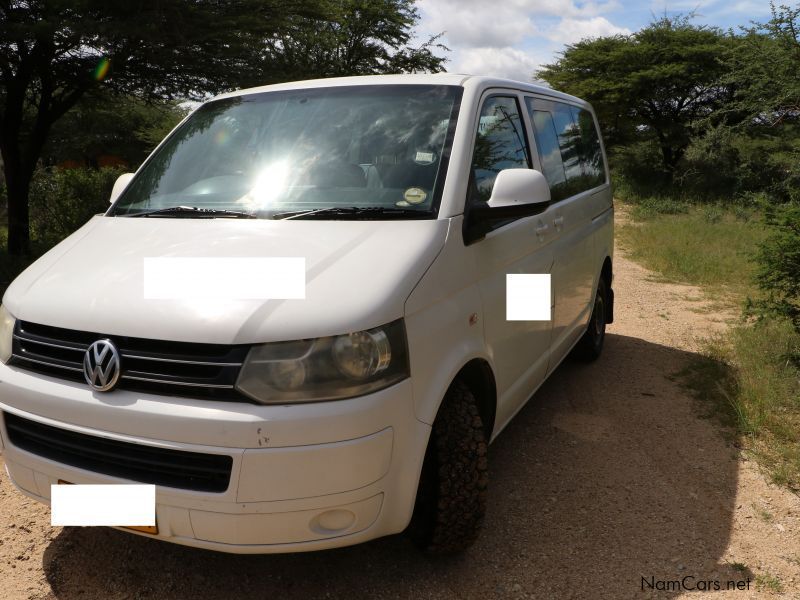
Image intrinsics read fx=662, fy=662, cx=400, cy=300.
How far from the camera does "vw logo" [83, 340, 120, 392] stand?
2043mm

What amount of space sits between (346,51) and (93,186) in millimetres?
10927

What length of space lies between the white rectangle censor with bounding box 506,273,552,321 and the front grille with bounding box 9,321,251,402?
4.57ft

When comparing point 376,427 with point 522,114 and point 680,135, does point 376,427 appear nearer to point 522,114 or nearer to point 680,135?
point 522,114

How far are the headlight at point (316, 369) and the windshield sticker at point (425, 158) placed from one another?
37.5 inches

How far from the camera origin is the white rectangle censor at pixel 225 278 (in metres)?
2.08

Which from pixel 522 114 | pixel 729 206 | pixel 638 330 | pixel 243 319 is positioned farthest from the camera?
pixel 729 206

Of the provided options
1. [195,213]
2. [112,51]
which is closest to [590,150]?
[195,213]

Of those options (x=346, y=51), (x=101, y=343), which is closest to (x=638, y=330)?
(x=101, y=343)

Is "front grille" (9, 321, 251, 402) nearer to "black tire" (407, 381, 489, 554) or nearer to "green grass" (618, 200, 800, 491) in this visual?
"black tire" (407, 381, 489, 554)

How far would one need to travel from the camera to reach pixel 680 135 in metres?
22.9

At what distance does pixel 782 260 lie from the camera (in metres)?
4.87

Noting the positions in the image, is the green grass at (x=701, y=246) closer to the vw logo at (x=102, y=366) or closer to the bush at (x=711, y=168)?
the bush at (x=711, y=168)

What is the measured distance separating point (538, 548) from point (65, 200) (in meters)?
11.9

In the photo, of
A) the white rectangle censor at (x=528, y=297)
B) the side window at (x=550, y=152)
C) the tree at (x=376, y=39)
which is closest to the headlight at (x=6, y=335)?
the white rectangle censor at (x=528, y=297)
